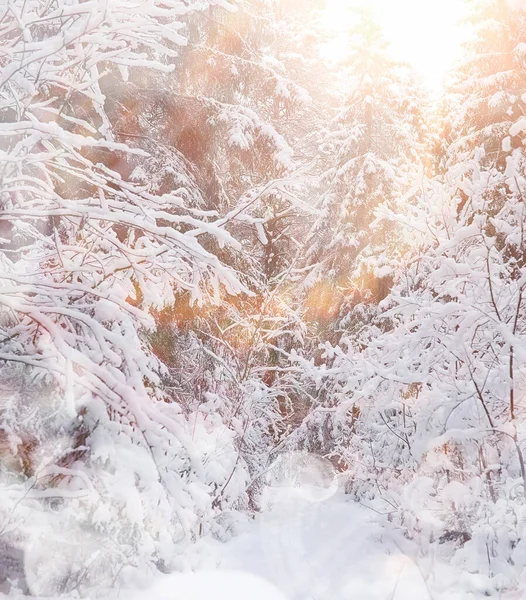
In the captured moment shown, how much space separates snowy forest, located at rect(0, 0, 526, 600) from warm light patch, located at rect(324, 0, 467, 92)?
4.9 inches

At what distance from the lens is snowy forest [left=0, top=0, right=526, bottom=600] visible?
2635 mm

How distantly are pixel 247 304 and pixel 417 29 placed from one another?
7.74 metres

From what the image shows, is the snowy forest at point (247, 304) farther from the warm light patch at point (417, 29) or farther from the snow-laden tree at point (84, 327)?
the warm light patch at point (417, 29)

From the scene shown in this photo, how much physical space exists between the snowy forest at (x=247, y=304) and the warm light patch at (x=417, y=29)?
13cm

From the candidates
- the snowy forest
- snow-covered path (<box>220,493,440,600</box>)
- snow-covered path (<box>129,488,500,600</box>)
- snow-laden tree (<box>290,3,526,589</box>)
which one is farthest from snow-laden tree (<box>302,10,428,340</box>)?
snow-laden tree (<box>290,3,526,589</box>)

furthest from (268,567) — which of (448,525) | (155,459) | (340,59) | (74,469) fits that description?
(340,59)

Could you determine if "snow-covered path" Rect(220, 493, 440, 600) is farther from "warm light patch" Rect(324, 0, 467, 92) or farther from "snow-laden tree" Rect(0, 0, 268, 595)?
"warm light patch" Rect(324, 0, 467, 92)

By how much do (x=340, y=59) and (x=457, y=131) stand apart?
4.13 m

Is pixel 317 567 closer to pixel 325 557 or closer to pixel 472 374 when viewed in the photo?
pixel 325 557

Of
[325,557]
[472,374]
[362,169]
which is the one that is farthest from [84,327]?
[362,169]

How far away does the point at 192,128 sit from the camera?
334 inches

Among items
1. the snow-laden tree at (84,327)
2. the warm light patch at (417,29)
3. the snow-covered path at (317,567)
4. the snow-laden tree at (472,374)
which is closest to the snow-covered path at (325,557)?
the snow-covered path at (317,567)

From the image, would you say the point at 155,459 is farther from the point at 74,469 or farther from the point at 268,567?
the point at 268,567

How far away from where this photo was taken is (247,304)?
36.0 feet
